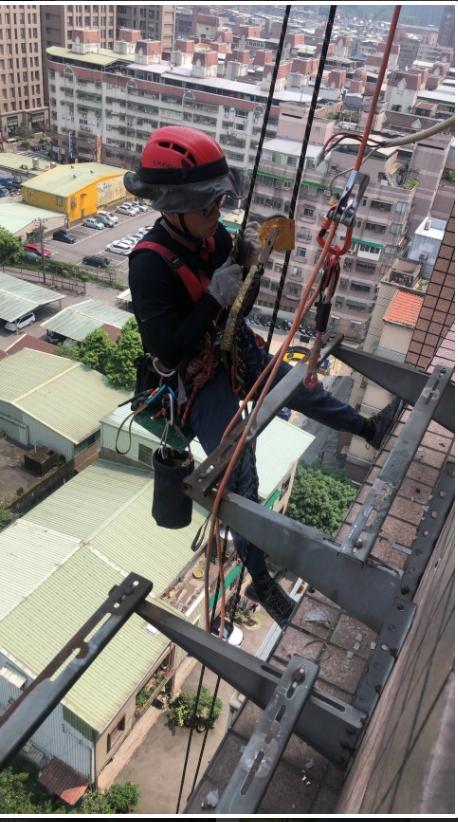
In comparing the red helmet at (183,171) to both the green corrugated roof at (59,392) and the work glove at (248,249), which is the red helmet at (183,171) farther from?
the green corrugated roof at (59,392)

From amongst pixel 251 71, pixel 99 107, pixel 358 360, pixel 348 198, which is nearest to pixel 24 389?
pixel 358 360

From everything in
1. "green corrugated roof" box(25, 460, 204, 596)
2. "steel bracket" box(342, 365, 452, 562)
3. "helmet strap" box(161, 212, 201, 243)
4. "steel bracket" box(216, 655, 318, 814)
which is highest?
"helmet strap" box(161, 212, 201, 243)

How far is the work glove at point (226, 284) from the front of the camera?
8.79 ft

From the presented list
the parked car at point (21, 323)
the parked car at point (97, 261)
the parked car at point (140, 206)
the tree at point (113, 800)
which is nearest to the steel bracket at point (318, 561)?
the tree at point (113, 800)

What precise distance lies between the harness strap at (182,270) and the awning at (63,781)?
29.8 feet

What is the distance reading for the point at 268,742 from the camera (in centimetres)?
178

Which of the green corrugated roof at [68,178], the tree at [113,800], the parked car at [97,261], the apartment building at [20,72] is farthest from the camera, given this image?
the apartment building at [20,72]

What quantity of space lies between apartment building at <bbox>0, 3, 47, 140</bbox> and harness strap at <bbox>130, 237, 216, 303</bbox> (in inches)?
1491

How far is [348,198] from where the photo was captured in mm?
2207

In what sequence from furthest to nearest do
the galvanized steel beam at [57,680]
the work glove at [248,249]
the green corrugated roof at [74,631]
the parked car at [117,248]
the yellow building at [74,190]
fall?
the yellow building at [74,190] → the parked car at [117,248] → the green corrugated roof at [74,631] → the work glove at [248,249] → the galvanized steel beam at [57,680]

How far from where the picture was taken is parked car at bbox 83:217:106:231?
97.1ft

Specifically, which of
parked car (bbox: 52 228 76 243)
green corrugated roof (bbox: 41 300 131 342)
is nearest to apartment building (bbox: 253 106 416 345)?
green corrugated roof (bbox: 41 300 131 342)

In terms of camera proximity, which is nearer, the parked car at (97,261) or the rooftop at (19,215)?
the parked car at (97,261)

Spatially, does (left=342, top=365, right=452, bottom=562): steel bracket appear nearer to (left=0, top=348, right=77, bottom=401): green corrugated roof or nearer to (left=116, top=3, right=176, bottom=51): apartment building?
(left=0, top=348, right=77, bottom=401): green corrugated roof
